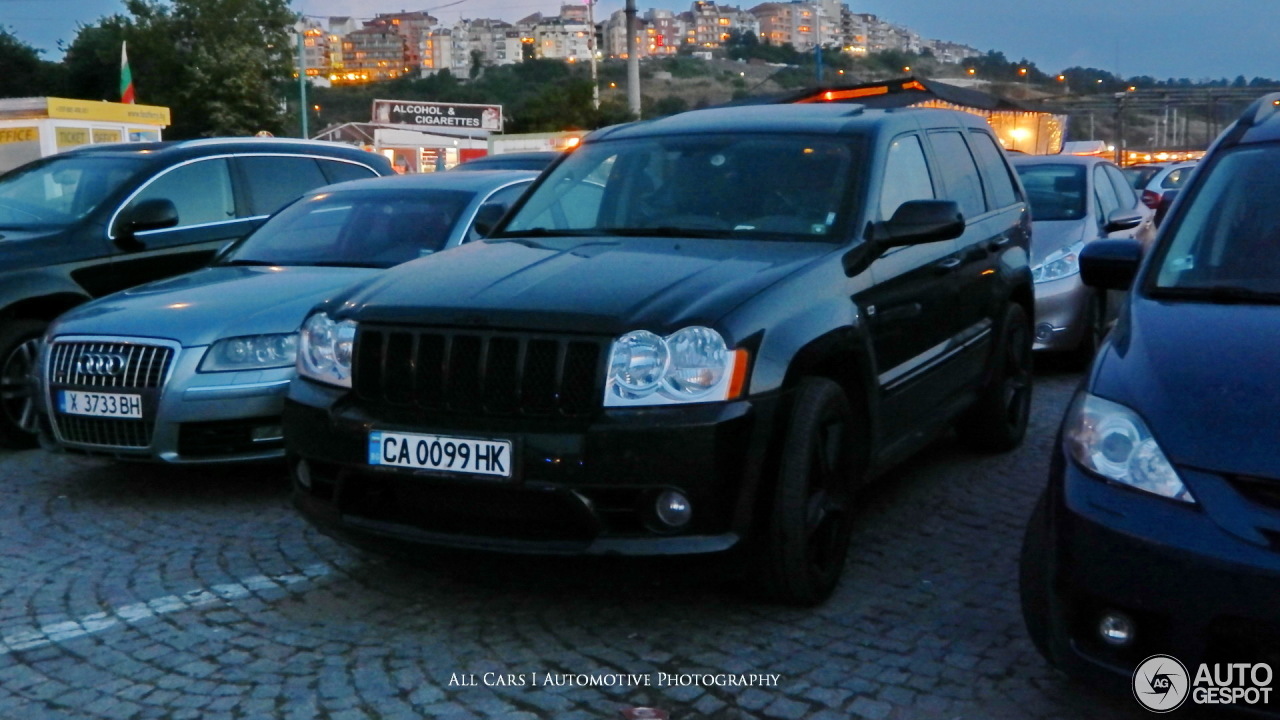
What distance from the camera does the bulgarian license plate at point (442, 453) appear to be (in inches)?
148

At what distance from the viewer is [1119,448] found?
10.1ft

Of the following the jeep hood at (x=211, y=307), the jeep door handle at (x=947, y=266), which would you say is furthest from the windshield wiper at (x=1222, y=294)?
the jeep hood at (x=211, y=307)

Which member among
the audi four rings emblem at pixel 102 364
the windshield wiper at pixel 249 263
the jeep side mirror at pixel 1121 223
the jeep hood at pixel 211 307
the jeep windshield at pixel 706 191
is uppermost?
the jeep windshield at pixel 706 191

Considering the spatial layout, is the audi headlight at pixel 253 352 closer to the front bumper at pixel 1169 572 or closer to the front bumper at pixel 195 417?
the front bumper at pixel 195 417

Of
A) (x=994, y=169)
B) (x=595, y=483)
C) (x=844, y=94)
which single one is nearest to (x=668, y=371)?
(x=595, y=483)

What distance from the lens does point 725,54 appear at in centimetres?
11800

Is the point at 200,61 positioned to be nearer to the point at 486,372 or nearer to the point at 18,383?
the point at 18,383

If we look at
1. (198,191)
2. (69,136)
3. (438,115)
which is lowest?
(198,191)

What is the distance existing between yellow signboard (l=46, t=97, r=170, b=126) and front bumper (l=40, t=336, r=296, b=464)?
1825cm

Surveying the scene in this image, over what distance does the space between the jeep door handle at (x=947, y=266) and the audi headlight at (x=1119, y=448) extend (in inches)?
80.7

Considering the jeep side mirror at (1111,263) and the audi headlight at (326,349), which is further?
the jeep side mirror at (1111,263)

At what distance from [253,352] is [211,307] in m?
0.35

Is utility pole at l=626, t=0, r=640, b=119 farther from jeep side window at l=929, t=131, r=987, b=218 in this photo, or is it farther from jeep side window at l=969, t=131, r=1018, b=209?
jeep side window at l=929, t=131, r=987, b=218

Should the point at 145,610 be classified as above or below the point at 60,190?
below
